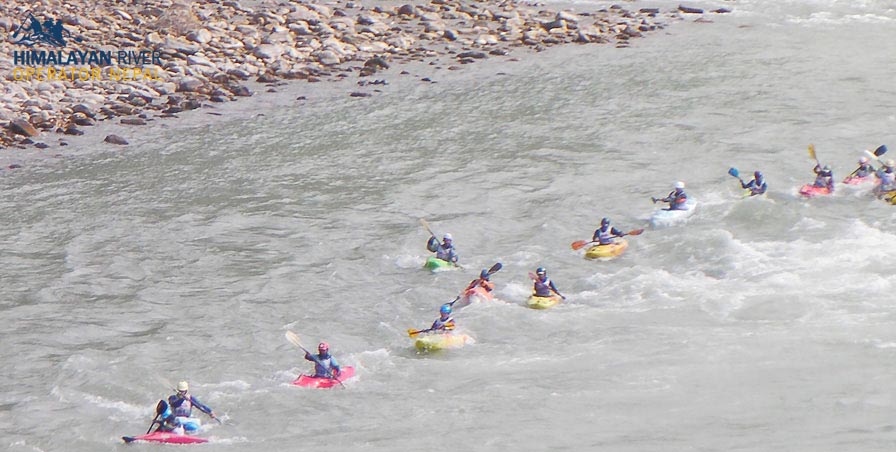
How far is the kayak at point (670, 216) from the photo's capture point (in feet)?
78.1

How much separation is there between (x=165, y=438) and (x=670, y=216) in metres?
12.3

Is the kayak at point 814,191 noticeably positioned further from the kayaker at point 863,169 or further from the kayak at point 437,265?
the kayak at point 437,265

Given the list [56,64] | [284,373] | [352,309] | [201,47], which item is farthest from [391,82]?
[284,373]

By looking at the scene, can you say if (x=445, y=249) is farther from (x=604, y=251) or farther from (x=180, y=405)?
(x=180, y=405)

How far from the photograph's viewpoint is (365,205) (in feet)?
87.2

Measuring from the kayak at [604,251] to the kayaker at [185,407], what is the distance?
29.4 ft

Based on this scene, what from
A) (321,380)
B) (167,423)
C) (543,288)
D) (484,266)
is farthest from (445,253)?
(167,423)

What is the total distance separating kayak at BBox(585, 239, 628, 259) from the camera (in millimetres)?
22359

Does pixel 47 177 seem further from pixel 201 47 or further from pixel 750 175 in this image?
pixel 750 175

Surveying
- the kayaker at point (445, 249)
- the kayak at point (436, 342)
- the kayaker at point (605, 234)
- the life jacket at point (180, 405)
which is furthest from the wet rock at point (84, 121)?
the life jacket at point (180, 405)

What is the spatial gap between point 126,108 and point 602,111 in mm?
14366

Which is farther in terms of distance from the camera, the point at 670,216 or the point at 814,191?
the point at 814,191

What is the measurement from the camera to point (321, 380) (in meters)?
17.4

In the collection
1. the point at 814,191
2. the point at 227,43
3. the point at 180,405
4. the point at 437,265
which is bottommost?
the point at 227,43
